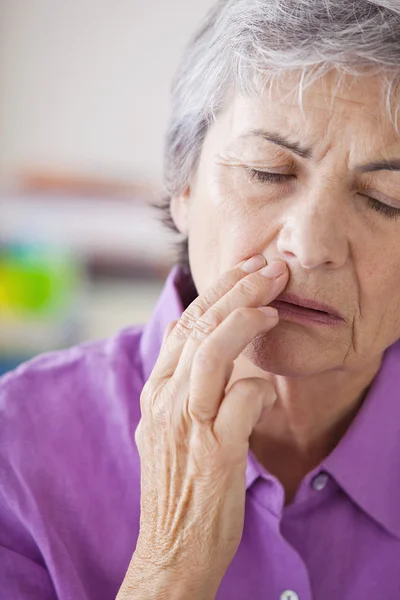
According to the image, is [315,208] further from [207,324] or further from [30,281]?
[30,281]

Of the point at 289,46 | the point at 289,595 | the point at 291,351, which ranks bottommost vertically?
the point at 289,595

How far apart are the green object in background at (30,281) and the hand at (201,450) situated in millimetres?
2559

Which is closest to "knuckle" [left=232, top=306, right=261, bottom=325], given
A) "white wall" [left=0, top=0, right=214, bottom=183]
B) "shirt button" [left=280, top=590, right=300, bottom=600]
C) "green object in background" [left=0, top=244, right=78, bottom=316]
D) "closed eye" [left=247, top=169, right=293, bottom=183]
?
"closed eye" [left=247, top=169, right=293, bottom=183]

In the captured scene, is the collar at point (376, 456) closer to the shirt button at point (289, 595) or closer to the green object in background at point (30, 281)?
the shirt button at point (289, 595)

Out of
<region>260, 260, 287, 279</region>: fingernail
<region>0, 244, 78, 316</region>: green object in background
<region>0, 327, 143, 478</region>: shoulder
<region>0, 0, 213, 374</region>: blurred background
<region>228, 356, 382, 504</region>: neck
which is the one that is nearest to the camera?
<region>260, 260, 287, 279</region>: fingernail

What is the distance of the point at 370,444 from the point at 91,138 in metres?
3.02

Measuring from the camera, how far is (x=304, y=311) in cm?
132

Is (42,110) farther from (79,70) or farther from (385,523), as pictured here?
(385,523)

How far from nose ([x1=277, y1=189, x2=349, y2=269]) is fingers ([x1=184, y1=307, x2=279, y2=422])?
0.44ft

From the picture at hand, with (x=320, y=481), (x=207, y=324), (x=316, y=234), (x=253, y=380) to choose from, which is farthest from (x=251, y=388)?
(x=320, y=481)

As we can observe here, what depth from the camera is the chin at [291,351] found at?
52.0 inches

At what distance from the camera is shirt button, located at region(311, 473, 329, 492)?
1465 millimetres

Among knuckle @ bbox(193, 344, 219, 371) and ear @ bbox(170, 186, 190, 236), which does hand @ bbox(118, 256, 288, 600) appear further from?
ear @ bbox(170, 186, 190, 236)

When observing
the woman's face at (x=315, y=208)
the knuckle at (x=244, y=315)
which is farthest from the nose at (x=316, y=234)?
the knuckle at (x=244, y=315)
